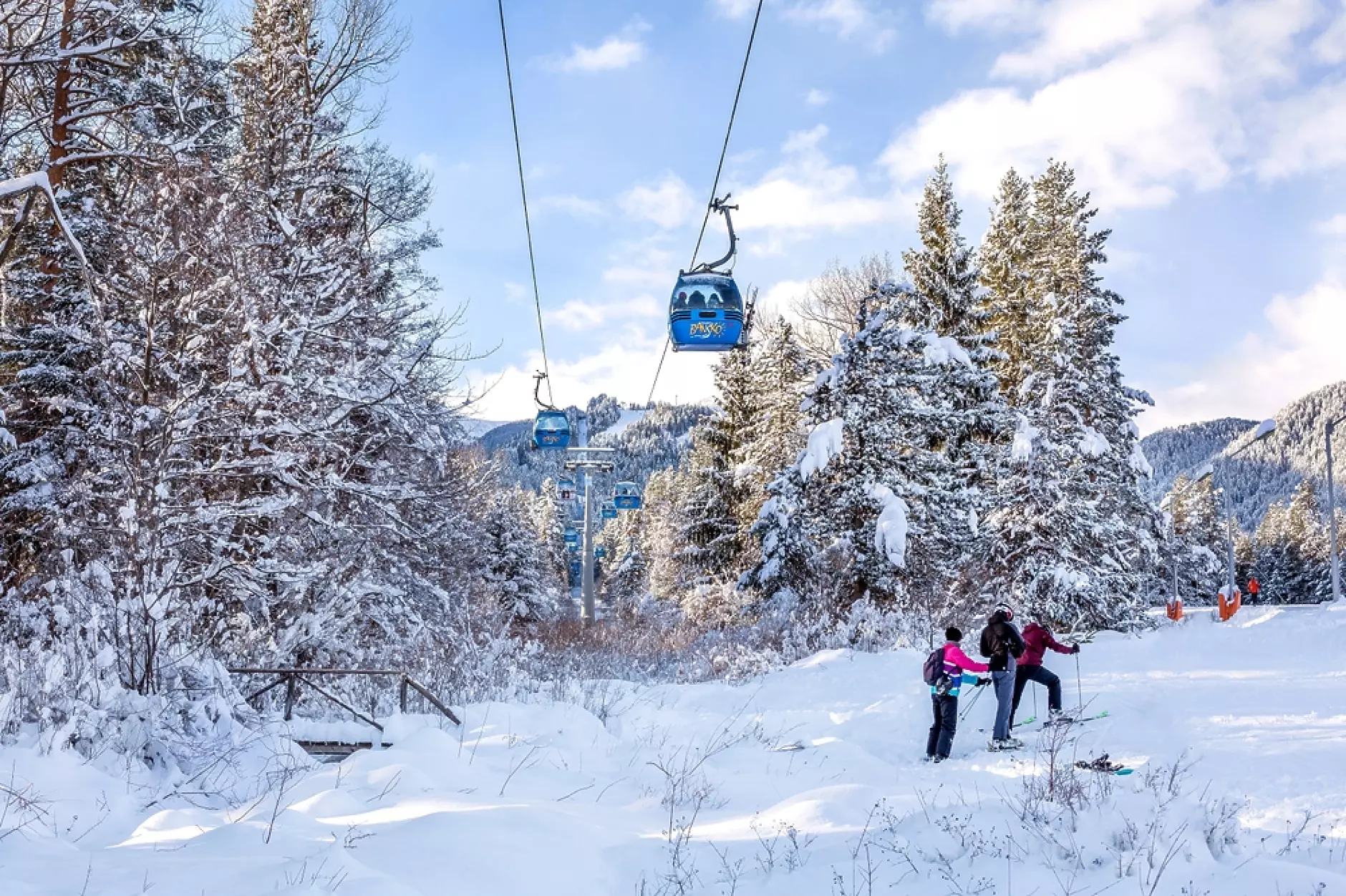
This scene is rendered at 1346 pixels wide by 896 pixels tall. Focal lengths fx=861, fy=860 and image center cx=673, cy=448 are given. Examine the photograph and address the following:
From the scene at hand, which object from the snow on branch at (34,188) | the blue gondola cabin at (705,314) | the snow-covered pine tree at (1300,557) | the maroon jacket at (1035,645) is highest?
the blue gondola cabin at (705,314)

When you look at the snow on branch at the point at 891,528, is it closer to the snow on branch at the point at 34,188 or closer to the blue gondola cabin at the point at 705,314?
the blue gondola cabin at the point at 705,314

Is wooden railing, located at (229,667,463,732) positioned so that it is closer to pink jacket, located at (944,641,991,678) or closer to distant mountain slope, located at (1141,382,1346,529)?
pink jacket, located at (944,641,991,678)

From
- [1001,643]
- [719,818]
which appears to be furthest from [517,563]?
[719,818]

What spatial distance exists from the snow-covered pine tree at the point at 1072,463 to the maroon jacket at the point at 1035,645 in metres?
11.4

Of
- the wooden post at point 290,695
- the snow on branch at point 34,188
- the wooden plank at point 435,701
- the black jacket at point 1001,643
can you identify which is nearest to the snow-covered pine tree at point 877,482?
the black jacket at point 1001,643

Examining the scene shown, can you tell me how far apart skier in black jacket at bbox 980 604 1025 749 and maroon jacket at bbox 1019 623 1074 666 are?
0.67 ft

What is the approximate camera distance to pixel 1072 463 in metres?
23.0

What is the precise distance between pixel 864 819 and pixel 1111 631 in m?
17.8

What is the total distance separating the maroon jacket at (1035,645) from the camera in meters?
11.0

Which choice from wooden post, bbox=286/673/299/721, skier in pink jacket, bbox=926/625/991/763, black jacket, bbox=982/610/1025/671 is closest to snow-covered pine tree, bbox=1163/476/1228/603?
black jacket, bbox=982/610/1025/671

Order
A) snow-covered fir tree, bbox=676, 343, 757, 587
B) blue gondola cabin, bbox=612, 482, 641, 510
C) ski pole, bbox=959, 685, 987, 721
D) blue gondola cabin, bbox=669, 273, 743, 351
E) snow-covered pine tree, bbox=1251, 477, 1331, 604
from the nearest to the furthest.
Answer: ski pole, bbox=959, 685, 987, 721
blue gondola cabin, bbox=669, 273, 743, 351
snow-covered fir tree, bbox=676, 343, 757, 587
blue gondola cabin, bbox=612, 482, 641, 510
snow-covered pine tree, bbox=1251, 477, 1331, 604

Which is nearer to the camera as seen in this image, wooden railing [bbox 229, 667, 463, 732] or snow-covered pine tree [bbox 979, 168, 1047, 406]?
wooden railing [bbox 229, 667, 463, 732]

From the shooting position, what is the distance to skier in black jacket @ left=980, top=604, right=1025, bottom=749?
10.2 m

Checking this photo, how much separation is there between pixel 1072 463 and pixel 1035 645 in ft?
44.4
